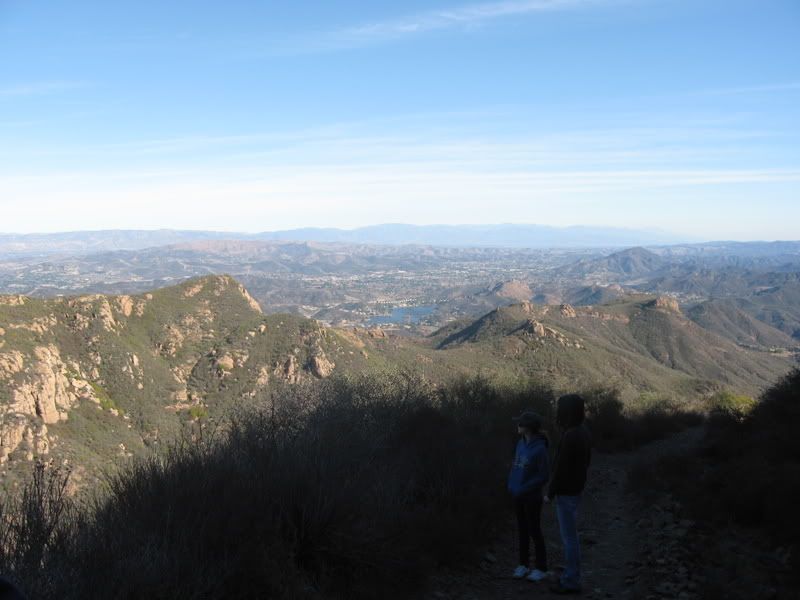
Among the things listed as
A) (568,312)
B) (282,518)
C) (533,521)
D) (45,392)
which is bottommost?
(45,392)

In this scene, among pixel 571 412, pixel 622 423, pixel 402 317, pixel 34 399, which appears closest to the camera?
pixel 571 412

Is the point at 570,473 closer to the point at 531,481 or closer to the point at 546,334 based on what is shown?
the point at 531,481

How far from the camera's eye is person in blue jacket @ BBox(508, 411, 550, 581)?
663cm

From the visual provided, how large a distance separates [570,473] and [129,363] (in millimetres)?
48377

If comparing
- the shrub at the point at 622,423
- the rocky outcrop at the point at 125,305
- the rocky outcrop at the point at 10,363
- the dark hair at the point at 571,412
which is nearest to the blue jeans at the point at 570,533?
the dark hair at the point at 571,412

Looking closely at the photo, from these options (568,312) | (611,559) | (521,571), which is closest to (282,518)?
(521,571)

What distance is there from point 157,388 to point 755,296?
206m

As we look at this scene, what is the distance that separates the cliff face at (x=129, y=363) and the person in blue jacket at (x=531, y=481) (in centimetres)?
2293

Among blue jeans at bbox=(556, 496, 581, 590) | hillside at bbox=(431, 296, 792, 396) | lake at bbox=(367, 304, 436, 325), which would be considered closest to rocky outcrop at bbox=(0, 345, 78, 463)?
blue jeans at bbox=(556, 496, 581, 590)

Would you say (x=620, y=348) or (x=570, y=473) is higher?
(x=570, y=473)

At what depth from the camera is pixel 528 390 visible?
22188mm

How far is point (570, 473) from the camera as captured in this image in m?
6.21

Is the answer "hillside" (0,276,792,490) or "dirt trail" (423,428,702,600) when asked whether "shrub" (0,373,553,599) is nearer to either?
"dirt trail" (423,428,702,600)

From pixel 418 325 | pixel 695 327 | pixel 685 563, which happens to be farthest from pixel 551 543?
pixel 418 325
